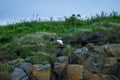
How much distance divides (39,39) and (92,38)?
170 centimetres

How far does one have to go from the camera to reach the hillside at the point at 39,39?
557 inches

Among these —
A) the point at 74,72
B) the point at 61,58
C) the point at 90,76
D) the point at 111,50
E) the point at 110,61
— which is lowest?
the point at 90,76

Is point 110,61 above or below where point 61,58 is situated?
below

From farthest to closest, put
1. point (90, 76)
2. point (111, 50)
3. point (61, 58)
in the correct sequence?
point (111, 50)
point (61, 58)
point (90, 76)

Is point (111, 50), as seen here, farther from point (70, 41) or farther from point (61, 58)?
point (70, 41)

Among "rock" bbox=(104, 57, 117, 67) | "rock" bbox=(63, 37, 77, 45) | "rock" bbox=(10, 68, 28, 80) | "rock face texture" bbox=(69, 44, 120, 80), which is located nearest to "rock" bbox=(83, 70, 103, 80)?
"rock face texture" bbox=(69, 44, 120, 80)

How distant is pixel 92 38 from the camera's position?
16.0 meters

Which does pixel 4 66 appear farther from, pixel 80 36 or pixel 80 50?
pixel 80 36

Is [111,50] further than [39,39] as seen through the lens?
No

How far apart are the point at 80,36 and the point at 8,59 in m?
2.74

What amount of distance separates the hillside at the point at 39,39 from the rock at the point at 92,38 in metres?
0.08

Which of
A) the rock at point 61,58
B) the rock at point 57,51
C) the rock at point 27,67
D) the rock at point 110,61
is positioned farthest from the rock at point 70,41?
the rock at point 27,67

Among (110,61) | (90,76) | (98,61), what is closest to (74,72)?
(90,76)

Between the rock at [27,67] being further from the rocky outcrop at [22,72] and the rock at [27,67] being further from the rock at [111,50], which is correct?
the rock at [111,50]
